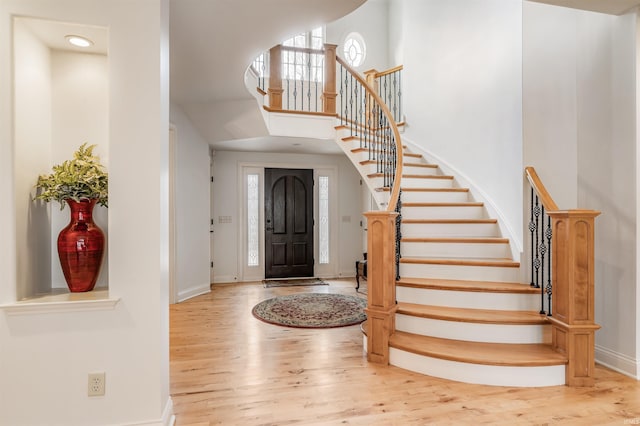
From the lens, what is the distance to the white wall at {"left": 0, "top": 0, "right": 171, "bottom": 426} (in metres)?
1.82

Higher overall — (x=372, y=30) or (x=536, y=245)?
(x=372, y=30)

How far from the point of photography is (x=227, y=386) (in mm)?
2537

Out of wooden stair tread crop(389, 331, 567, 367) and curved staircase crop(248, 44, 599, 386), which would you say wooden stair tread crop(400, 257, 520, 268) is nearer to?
curved staircase crop(248, 44, 599, 386)

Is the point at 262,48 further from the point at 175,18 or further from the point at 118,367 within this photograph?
the point at 118,367

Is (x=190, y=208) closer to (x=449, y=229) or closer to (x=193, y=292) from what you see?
(x=193, y=292)

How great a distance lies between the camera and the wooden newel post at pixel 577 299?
8.22 ft

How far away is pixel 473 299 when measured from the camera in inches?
123

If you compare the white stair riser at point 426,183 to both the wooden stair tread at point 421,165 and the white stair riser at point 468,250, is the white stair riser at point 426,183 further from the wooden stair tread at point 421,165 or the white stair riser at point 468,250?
the white stair riser at point 468,250

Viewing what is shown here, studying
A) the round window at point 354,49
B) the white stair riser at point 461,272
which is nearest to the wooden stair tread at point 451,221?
the white stair riser at point 461,272

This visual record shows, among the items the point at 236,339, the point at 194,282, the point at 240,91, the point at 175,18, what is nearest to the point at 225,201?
the point at 194,282

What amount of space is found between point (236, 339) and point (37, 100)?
2.46m

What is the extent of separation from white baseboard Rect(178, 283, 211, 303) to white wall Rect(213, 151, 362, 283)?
72cm

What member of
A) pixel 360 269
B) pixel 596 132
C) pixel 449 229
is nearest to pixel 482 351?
pixel 449 229

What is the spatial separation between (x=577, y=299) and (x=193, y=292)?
4.60m
